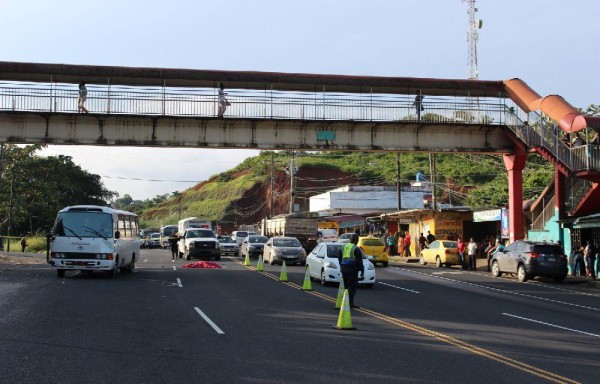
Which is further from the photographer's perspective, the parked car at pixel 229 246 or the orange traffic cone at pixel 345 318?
the parked car at pixel 229 246

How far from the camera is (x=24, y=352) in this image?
1006 cm

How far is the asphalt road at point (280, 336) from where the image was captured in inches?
356

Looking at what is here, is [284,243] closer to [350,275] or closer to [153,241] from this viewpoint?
[350,275]

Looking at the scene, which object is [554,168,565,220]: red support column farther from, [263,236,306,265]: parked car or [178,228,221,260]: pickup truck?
[178,228,221,260]: pickup truck

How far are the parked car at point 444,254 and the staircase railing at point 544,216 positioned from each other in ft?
14.4

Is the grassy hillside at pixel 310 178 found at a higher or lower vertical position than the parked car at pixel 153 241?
higher

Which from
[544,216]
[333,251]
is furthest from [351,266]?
[544,216]

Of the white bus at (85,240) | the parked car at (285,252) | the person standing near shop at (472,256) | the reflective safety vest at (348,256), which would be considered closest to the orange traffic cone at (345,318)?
the reflective safety vest at (348,256)

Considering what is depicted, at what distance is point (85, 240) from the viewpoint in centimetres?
2409

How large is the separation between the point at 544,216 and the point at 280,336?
2810cm

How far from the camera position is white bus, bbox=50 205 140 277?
947 inches

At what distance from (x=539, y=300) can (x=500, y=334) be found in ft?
29.2

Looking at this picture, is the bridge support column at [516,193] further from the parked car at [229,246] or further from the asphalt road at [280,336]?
the parked car at [229,246]

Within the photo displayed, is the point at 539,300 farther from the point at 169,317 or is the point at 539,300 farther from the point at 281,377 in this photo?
the point at 281,377
